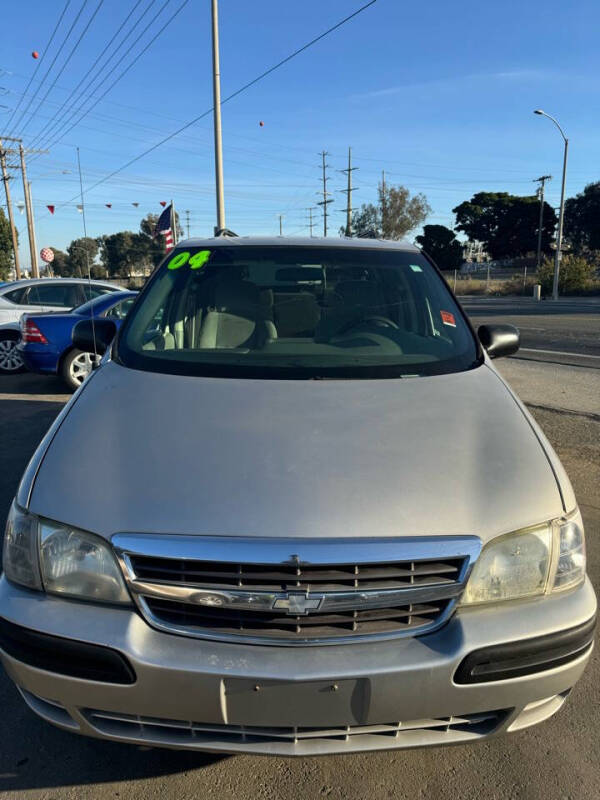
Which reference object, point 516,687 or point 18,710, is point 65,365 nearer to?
point 18,710

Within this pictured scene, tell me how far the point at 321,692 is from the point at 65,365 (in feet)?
23.8

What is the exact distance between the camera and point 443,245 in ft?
230

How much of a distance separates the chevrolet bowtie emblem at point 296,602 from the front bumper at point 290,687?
0.35 ft

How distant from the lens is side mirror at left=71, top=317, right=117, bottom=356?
10.7ft

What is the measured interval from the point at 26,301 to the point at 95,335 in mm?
7615

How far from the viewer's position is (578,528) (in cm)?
189

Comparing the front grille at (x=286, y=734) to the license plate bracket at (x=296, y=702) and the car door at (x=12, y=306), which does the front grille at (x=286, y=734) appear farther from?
the car door at (x=12, y=306)

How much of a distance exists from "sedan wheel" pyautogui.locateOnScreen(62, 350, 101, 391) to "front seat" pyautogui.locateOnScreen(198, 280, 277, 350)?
5.33 metres

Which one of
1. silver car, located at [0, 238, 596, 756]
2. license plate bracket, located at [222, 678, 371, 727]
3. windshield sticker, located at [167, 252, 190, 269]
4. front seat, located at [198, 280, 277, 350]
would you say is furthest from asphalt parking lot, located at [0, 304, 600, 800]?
windshield sticker, located at [167, 252, 190, 269]

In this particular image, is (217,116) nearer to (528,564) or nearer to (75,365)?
(75,365)

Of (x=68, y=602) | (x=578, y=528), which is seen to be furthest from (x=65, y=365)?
(x=578, y=528)

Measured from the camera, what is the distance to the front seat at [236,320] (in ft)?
9.59

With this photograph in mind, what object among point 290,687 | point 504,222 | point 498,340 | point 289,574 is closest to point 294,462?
point 289,574

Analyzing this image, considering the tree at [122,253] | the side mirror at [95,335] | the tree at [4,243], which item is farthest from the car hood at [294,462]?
the tree at [4,243]
